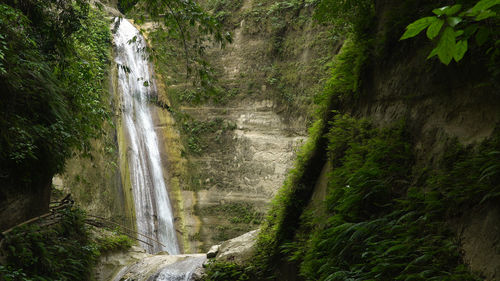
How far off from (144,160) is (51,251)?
357 inches

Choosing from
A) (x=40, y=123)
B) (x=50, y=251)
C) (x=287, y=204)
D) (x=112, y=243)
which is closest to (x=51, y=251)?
(x=50, y=251)

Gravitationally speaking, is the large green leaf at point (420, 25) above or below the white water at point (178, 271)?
above

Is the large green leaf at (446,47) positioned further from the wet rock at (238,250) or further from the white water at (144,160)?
the white water at (144,160)

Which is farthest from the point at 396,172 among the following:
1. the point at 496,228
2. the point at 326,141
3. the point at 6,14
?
the point at 6,14

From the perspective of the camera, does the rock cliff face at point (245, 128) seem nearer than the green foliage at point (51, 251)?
No

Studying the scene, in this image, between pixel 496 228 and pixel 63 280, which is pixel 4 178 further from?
pixel 496 228

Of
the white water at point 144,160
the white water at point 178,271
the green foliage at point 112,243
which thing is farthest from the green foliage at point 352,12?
the white water at point 144,160

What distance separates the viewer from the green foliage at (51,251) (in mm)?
5641

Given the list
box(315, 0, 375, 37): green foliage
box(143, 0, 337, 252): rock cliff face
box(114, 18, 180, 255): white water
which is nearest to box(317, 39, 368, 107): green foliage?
box(315, 0, 375, 37): green foliage

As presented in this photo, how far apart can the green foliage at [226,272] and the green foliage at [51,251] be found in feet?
8.29

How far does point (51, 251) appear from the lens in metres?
6.57

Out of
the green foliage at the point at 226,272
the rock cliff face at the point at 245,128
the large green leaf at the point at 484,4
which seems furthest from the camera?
the rock cliff face at the point at 245,128

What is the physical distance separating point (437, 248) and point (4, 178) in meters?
6.36

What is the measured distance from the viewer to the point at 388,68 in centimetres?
432
